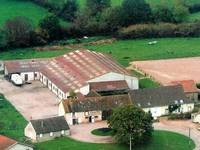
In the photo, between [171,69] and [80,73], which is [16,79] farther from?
[171,69]

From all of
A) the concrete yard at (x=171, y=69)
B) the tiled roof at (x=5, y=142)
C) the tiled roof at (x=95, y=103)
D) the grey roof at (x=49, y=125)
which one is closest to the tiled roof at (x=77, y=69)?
the concrete yard at (x=171, y=69)

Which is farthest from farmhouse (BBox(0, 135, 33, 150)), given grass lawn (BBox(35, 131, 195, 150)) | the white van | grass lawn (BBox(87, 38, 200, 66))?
grass lawn (BBox(87, 38, 200, 66))

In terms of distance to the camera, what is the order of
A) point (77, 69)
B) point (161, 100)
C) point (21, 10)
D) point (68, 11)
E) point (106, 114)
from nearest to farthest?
point (106, 114) → point (161, 100) → point (77, 69) → point (68, 11) → point (21, 10)

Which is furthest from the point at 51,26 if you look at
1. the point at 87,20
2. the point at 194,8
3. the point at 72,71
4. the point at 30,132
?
the point at 30,132

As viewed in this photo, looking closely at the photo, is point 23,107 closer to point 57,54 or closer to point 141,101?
point 141,101

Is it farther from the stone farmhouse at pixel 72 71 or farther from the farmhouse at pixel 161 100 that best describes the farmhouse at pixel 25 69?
the farmhouse at pixel 161 100

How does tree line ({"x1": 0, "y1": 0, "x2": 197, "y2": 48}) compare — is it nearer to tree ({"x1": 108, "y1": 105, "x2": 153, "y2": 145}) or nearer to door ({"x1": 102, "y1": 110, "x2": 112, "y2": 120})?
door ({"x1": 102, "y1": 110, "x2": 112, "y2": 120})
